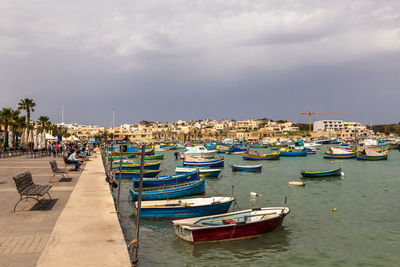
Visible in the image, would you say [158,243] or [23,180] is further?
[158,243]

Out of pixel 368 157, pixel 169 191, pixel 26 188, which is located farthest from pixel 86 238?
pixel 368 157

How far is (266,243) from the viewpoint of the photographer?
1488 centimetres

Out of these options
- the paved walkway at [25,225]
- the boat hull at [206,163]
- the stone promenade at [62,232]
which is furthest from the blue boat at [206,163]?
the stone promenade at [62,232]

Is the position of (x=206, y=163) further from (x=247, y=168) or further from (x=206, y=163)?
(x=247, y=168)

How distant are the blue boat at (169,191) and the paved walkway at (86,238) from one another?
660 cm

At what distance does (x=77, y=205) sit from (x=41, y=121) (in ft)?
233

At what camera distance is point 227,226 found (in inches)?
561

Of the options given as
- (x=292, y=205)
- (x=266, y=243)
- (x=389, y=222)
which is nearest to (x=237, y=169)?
(x=292, y=205)

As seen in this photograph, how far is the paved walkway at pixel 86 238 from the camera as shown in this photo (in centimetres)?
780

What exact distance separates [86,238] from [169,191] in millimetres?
12664

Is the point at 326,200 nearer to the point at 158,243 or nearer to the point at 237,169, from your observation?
the point at 158,243

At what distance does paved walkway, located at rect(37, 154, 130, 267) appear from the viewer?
25.6 feet

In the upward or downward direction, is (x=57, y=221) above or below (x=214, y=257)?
above

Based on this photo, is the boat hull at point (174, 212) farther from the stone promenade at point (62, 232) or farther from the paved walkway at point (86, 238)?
the paved walkway at point (86, 238)
